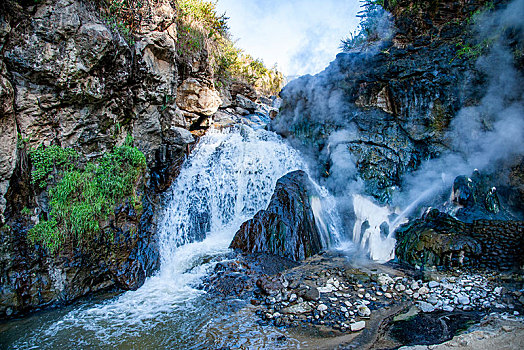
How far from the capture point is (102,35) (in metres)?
5.94

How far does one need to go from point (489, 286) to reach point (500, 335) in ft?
7.02

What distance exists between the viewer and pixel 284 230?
7.58 metres

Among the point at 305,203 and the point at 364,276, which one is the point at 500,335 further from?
the point at 305,203

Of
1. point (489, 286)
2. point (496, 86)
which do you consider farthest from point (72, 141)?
point (496, 86)

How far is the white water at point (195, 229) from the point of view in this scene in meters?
4.49

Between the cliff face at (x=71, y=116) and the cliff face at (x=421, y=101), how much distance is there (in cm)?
691

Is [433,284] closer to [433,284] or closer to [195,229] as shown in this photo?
[433,284]

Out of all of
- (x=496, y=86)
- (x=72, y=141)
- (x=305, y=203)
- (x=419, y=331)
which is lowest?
(x=419, y=331)

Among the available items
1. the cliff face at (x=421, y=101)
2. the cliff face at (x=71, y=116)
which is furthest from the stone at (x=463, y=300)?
the cliff face at (x=71, y=116)

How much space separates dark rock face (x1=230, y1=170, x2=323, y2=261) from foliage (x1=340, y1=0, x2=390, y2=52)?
26.0 feet

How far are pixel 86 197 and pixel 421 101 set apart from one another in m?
10.9

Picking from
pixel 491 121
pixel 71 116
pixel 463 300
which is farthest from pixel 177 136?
pixel 491 121

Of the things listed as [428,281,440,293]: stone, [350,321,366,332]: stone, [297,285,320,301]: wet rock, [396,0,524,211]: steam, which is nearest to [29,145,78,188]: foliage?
[297,285,320,301]: wet rock

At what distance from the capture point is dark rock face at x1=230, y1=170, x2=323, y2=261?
7345 mm
